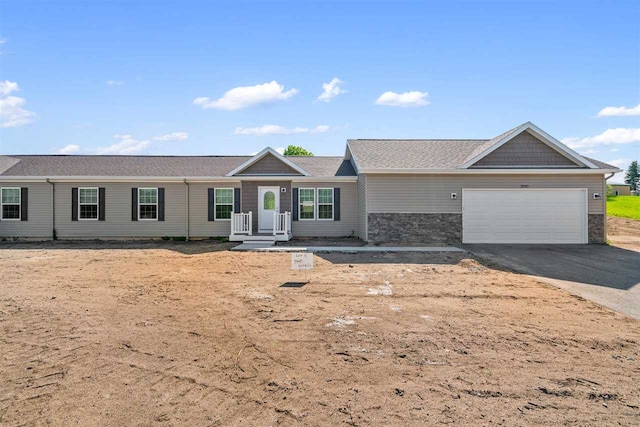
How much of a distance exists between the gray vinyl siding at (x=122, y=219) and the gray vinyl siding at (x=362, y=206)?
7388mm

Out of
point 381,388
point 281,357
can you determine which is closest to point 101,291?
point 281,357

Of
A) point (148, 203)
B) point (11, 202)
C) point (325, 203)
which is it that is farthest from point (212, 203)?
point (11, 202)

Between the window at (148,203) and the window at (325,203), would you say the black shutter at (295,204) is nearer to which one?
the window at (325,203)

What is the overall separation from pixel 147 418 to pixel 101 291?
16.5ft

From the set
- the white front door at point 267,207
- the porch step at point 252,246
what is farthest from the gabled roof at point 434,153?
the porch step at point 252,246

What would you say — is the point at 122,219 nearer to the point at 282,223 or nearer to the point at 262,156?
the point at 262,156

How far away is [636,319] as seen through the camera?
5574 mm

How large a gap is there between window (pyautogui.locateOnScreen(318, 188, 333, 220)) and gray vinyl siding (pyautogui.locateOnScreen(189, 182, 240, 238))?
3710mm

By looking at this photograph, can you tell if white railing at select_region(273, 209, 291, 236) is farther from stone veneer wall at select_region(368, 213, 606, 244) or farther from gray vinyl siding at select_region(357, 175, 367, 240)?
stone veneer wall at select_region(368, 213, 606, 244)

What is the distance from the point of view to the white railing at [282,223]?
14.8 m

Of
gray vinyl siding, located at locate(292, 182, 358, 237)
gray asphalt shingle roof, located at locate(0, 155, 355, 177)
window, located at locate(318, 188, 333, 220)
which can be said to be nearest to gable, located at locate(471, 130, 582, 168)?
gray vinyl siding, located at locate(292, 182, 358, 237)

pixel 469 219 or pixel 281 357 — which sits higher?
pixel 469 219

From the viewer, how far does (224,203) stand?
1589 centimetres

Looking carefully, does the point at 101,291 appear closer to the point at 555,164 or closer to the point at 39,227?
the point at 39,227
